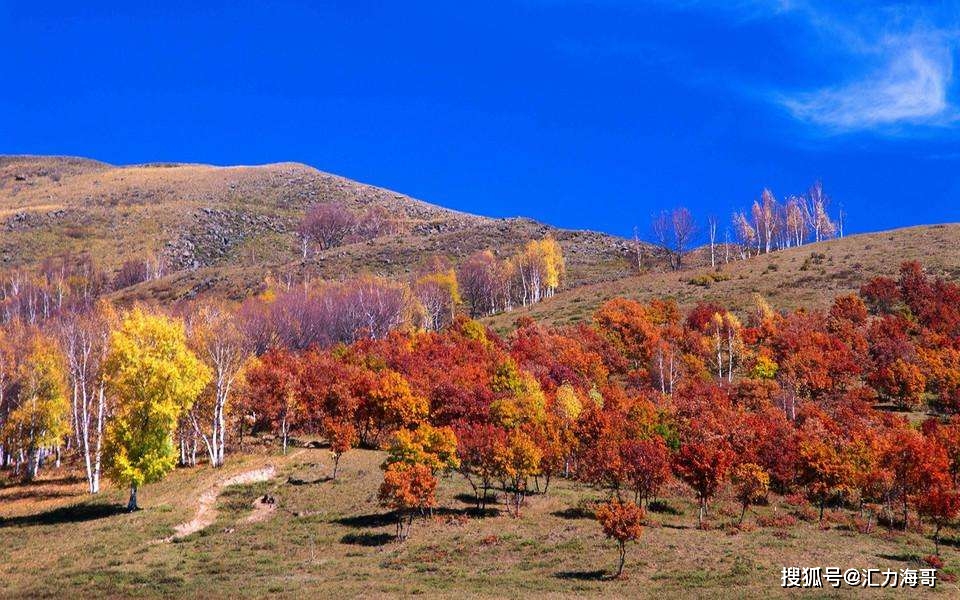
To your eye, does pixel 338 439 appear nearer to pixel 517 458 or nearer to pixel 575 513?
pixel 517 458

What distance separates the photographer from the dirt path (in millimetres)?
48844

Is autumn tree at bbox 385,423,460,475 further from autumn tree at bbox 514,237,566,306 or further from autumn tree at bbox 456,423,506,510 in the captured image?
autumn tree at bbox 514,237,566,306

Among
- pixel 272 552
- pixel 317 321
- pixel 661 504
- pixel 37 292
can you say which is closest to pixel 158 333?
pixel 272 552

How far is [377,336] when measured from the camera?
11619cm

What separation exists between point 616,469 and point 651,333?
48316 millimetres

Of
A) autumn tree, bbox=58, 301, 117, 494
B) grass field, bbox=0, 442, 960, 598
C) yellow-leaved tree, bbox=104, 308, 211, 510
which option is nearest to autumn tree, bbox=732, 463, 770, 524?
grass field, bbox=0, 442, 960, 598

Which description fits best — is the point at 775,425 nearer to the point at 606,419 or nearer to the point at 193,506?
the point at 606,419

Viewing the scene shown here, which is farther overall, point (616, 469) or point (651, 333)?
point (651, 333)

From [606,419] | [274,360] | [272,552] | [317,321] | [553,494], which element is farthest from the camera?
[317,321]

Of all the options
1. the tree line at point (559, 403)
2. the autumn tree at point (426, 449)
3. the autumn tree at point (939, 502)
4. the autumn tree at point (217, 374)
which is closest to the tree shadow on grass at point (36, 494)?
the tree line at point (559, 403)

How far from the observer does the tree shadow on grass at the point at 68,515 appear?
51.4 metres

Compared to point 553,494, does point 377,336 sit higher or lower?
higher

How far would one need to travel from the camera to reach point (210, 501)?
5397 cm

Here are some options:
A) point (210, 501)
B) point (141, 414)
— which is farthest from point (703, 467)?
point (141, 414)
